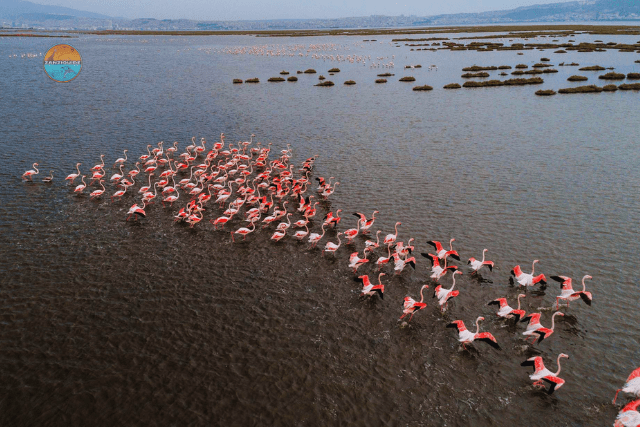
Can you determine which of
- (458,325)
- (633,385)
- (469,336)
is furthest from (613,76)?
(469,336)

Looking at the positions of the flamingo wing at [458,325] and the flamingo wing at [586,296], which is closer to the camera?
the flamingo wing at [458,325]

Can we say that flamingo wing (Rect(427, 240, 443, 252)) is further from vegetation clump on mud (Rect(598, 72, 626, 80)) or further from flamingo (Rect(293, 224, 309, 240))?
vegetation clump on mud (Rect(598, 72, 626, 80))

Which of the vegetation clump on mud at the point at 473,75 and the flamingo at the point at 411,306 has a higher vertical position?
the vegetation clump on mud at the point at 473,75

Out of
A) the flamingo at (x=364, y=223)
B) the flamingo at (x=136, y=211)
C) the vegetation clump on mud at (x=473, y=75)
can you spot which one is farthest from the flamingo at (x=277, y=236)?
the vegetation clump on mud at (x=473, y=75)

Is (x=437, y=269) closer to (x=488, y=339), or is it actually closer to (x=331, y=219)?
(x=488, y=339)

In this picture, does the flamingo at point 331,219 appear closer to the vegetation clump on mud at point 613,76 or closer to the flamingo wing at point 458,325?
the flamingo wing at point 458,325

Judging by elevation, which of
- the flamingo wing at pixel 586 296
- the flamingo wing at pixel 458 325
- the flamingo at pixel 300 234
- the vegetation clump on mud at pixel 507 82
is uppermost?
the vegetation clump on mud at pixel 507 82
